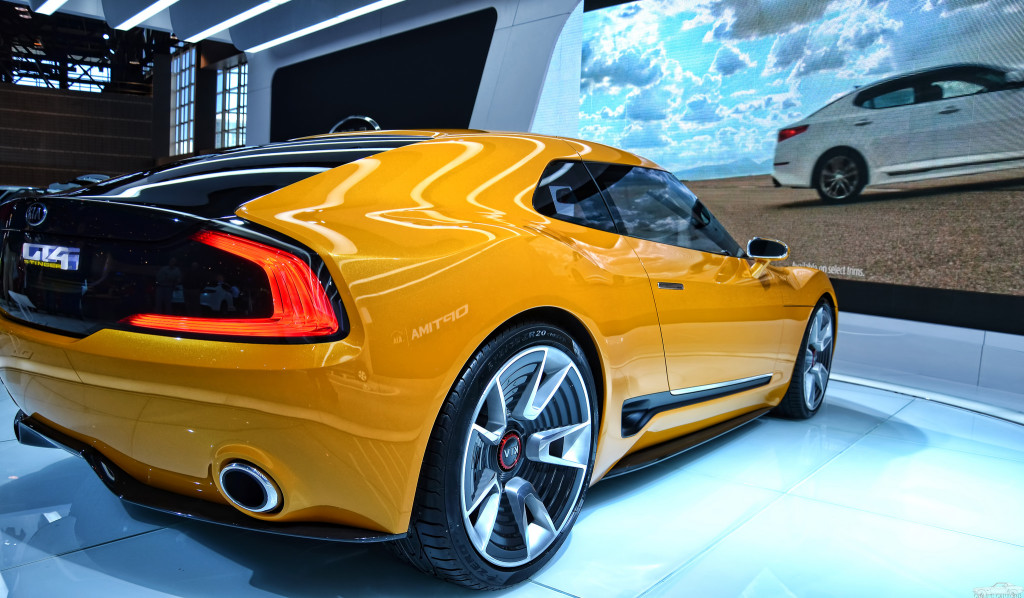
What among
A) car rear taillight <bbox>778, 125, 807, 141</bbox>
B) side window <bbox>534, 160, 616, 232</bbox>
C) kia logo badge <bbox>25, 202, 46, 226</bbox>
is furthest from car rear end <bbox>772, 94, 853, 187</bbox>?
kia logo badge <bbox>25, 202, 46, 226</bbox>

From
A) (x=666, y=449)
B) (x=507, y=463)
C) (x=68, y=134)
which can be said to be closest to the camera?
(x=507, y=463)

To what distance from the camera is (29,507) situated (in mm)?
2178

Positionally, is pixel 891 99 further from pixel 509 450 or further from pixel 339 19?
pixel 339 19

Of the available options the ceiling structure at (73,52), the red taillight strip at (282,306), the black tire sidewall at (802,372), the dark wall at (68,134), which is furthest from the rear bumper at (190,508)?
the dark wall at (68,134)

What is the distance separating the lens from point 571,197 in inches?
88.4

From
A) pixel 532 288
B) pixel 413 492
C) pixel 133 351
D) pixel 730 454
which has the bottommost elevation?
pixel 730 454

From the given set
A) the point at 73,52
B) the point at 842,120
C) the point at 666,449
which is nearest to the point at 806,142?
the point at 842,120

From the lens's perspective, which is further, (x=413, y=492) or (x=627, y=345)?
(x=627, y=345)

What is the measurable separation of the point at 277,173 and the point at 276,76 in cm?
1717

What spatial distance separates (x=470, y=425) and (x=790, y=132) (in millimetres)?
7500

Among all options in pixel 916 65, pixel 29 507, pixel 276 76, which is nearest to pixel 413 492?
pixel 29 507

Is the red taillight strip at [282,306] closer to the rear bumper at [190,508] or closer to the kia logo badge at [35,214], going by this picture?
the rear bumper at [190,508]

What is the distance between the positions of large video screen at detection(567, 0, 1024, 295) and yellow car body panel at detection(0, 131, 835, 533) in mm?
6087

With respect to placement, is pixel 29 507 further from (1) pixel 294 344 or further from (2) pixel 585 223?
(2) pixel 585 223
